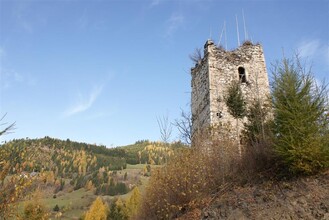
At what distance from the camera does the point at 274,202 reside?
29.7 ft

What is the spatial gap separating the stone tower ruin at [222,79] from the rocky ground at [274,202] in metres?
4.85

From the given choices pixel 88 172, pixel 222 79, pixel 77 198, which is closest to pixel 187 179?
pixel 222 79

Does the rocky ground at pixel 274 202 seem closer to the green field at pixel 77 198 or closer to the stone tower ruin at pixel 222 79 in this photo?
the stone tower ruin at pixel 222 79

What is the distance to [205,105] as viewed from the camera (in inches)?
611

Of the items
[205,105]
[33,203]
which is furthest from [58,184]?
[205,105]

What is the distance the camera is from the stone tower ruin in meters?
14.9

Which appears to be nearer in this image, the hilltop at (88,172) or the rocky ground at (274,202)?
the rocky ground at (274,202)

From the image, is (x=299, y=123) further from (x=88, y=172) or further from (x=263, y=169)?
(x=88, y=172)

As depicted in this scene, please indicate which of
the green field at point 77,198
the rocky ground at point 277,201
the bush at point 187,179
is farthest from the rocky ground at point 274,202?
the green field at point 77,198

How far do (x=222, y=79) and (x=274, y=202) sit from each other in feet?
26.1

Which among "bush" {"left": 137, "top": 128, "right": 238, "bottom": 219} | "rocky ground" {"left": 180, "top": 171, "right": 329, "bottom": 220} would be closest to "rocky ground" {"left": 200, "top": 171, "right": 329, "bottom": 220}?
"rocky ground" {"left": 180, "top": 171, "right": 329, "bottom": 220}

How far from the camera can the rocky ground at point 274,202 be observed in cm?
849

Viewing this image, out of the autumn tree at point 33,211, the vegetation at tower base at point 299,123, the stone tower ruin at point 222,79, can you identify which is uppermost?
the stone tower ruin at point 222,79

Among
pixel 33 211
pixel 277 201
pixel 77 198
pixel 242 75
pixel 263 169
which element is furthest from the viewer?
pixel 77 198
